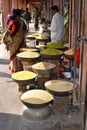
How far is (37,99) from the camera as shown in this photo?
398 cm

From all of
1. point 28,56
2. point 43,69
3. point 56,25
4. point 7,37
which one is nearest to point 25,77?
point 43,69

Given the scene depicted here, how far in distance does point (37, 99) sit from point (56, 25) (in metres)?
3.13

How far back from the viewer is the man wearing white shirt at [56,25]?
6.63m

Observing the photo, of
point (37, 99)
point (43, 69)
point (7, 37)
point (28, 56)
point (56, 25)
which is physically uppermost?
point (56, 25)

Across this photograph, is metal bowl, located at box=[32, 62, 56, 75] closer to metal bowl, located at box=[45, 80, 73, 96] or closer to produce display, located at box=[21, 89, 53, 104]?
metal bowl, located at box=[45, 80, 73, 96]

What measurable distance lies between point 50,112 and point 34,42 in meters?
3.63

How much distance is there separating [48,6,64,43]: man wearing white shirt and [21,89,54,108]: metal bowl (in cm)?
286

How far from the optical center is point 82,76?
13.8 ft

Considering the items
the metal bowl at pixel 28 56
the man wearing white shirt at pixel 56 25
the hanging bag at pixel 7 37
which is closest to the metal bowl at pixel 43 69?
the metal bowl at pixel 28 56

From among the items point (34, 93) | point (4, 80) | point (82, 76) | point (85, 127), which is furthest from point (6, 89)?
point (85, 127)

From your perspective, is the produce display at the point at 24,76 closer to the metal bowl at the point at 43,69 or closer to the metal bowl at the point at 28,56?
the metal bowl at the point at 43,69

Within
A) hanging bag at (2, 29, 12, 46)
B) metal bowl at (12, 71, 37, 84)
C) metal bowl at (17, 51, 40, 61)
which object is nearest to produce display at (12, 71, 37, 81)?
metal bowl at (12, 71, 37, 84)

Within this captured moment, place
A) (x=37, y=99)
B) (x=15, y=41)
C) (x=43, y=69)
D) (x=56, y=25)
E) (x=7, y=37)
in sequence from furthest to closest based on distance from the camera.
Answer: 1. (x=56, y=25)
2. (x=15, y=41)
3. (x=7, y=37)
4. (x=43, y=69)
5. (x=37, y=99)

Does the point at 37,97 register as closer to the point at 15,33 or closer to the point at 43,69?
the point at 43,69
